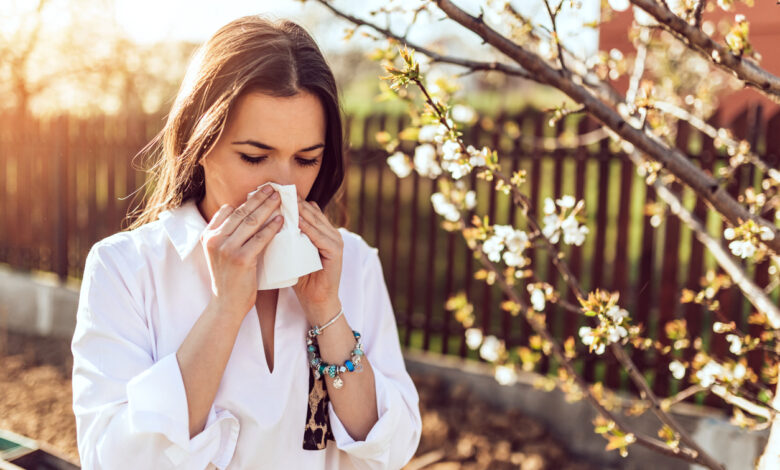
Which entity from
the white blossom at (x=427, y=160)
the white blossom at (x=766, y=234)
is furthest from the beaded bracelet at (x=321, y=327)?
the white blossom at (x=766, y=234)

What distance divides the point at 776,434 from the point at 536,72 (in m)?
1.03

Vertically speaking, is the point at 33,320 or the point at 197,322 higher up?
the point at 197,322

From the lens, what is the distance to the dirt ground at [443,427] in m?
3.86

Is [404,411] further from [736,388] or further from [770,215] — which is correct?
[770,215]

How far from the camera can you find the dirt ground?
12.7 ft

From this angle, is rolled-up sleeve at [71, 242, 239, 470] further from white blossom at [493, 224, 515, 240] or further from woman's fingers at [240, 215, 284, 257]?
white blossom at [493, 224, 515, 240]

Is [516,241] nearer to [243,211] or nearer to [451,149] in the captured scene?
[451,149]

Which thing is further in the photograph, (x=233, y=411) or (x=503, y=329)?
(x=503, y=329)

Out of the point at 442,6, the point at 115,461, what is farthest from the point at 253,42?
the point at 115,461

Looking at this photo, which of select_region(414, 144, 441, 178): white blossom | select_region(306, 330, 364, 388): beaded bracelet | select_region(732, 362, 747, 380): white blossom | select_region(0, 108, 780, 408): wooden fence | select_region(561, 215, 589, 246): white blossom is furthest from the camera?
select_region(0, 108, 780, 408): wooden fence

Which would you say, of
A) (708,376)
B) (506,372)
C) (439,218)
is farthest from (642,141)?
(439,218)

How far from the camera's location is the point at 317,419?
169 centimetres

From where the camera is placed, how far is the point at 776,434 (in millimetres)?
1620

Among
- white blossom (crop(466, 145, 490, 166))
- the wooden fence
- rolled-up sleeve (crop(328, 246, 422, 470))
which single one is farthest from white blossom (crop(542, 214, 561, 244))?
rolled-up sleeve (crop(328, 246, 422, 470))
